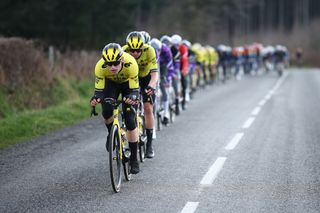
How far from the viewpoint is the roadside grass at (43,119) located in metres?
13.0

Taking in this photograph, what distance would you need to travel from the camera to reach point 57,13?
27.1 m

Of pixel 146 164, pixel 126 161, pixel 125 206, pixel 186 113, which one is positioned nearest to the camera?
pixel 125 206

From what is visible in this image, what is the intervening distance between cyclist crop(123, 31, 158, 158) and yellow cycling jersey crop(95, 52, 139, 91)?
792 mm

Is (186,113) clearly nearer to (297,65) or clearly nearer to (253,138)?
(253,138)

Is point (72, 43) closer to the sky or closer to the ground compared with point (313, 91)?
closer to the sky

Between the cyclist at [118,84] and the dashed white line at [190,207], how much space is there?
1.60m

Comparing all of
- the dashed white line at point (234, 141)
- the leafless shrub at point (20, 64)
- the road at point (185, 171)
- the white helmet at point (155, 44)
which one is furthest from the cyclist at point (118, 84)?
the leafless shrub at point (20, 64)

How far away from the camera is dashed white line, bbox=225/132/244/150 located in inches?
452

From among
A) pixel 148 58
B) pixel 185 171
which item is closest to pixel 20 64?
pixel 148 58

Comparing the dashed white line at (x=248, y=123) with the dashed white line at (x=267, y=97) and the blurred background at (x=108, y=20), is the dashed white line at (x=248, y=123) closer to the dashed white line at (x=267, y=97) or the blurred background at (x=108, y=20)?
the dashed white line at (x=267, y=97)

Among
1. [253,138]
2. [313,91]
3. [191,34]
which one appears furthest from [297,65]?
[253,138]

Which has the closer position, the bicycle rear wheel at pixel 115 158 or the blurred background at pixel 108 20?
the bicycle rear wheel at pixel 115 158

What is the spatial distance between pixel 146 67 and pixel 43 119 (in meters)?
5.27

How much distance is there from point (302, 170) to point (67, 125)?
7.05m
